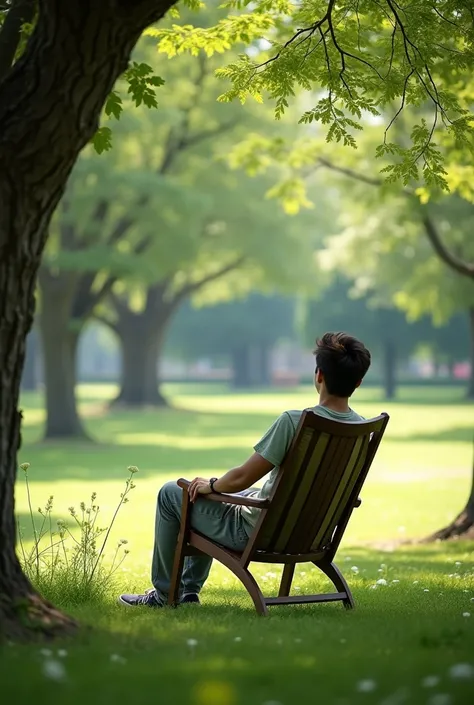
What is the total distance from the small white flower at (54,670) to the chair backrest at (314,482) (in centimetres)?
191

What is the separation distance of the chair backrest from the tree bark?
39.6 metres

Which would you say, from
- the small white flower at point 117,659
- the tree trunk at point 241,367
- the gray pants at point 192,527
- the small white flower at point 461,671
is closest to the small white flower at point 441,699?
the small white flower at point 461,671

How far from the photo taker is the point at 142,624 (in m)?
5.28

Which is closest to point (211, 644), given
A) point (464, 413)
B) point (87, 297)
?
point (87, 297)

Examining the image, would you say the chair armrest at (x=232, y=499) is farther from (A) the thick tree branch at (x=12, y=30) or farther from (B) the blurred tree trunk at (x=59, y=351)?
(B) the blurred tree trunk at (x=59, y=351)

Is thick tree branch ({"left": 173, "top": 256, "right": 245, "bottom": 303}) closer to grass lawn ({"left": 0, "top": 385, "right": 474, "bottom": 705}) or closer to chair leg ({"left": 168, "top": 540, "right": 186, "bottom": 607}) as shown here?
grass lawn ({"left": 0, "top": 385, "right": 474, "bottom": 705})

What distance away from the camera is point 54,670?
3.94 meters

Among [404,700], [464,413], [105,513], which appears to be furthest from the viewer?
[464,413]

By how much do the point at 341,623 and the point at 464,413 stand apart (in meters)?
39.3

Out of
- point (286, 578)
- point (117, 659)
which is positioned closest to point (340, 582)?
point (286, 578)

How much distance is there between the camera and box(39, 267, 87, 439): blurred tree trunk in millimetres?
28188

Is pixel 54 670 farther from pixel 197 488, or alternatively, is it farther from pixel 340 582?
pixel 340 582

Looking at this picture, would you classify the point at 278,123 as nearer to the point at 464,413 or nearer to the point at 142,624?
the point at 464,413

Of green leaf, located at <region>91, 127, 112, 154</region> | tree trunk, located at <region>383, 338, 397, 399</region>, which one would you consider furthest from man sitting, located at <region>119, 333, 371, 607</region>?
tree trunk, located at <region>383, 338, 397, 399</region>
